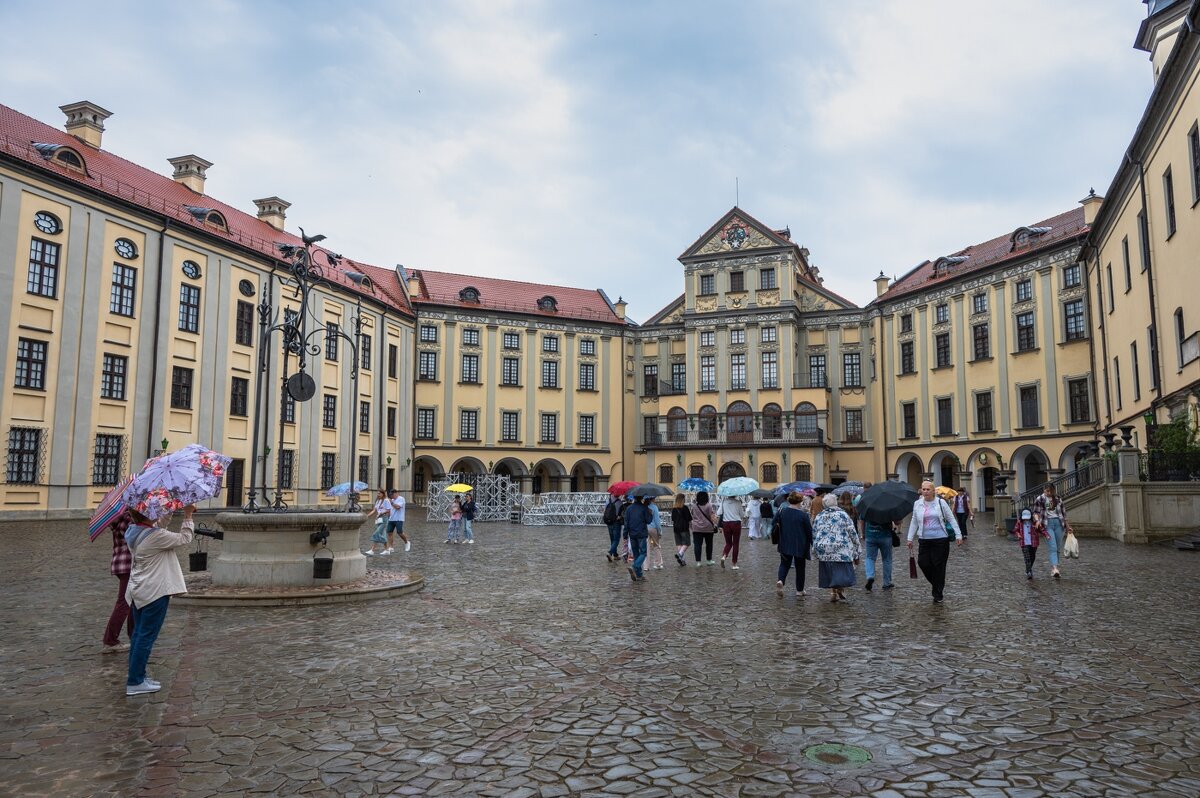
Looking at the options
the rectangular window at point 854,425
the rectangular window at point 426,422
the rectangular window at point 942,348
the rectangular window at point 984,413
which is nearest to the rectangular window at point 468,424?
the rectangular window at point 426,422

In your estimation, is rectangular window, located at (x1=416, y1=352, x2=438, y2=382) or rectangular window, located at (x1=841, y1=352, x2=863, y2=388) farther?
rectangular window, located at (x1=416, y1=352, x2=438, y2=382)

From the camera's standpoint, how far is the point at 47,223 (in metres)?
30.6

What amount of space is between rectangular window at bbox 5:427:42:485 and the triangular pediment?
37.2 meters

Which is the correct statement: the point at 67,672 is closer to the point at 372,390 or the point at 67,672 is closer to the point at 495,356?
the point at 372,390

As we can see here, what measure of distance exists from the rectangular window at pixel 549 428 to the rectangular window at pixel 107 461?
26.0 m

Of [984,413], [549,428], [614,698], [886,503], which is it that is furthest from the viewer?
[549,428]

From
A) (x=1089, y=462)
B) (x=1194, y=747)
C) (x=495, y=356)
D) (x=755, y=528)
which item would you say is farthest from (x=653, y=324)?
(x=1194, y=747)

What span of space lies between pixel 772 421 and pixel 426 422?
21.8 m

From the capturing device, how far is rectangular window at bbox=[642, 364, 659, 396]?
184 ft

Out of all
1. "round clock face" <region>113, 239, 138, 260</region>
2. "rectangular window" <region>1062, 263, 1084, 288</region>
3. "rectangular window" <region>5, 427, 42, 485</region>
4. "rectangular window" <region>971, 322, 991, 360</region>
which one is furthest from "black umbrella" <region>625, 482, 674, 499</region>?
"rectangular window" <region>1062, 263, 1084, 288</region>

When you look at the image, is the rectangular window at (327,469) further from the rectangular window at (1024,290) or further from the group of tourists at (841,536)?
the rectangular window at (1024,290)

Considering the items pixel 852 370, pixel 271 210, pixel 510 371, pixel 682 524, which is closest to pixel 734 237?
pixel 852 370

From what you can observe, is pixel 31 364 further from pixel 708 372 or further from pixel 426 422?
pixel 708 372

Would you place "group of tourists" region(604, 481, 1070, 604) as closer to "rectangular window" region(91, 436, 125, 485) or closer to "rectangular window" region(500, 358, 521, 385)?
"rectangular window" region(91, 436, 125, 485)
